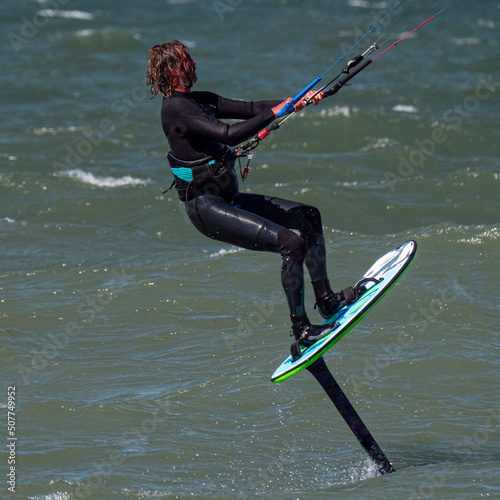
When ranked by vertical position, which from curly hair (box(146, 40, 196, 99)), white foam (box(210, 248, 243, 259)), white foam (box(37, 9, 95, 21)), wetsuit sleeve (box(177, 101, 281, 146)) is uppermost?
curly hair (box(146, 40, 196, 99))

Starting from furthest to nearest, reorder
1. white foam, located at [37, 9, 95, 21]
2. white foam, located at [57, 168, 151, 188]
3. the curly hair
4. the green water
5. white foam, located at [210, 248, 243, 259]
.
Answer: white foam, located at [37, 9, 95, 21]
white foam, located at [57, 168, 151, 188]
white foam, located at [210, 248, 243, 259]
the green water
the curly hair

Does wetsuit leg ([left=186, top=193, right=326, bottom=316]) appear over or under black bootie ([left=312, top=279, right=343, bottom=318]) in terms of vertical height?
over

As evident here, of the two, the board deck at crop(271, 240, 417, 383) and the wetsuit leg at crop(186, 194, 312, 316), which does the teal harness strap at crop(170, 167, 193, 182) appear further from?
the board deck at crop(271, 240, 417, 383)

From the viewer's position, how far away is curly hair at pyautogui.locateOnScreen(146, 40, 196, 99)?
19.4 feet

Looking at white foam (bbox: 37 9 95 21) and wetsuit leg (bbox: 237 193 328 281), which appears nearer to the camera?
wetsuit leg (bbox: 237 193 328 281)

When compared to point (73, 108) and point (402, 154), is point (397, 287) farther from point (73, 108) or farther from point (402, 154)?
point (73, 108)

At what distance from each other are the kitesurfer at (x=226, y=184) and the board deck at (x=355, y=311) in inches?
5.0

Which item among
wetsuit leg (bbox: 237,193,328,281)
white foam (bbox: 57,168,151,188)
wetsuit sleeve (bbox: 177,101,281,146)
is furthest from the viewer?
white foam (bbox: 57,168,151,188)

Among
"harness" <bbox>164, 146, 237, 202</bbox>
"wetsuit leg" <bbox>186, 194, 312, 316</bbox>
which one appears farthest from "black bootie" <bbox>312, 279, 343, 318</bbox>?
"harness" <bbox>164, 146, 237, 202</bbox>

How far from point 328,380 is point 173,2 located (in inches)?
1153

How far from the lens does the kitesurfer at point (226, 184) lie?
592cm

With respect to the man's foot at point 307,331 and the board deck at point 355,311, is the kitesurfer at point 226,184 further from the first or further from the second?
the board deck at point 355,311

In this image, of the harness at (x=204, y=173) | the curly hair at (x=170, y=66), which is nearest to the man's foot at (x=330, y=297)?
the harness at (x=204, y=173)

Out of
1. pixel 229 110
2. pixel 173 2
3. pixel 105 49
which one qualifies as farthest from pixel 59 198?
pixel 173 2
